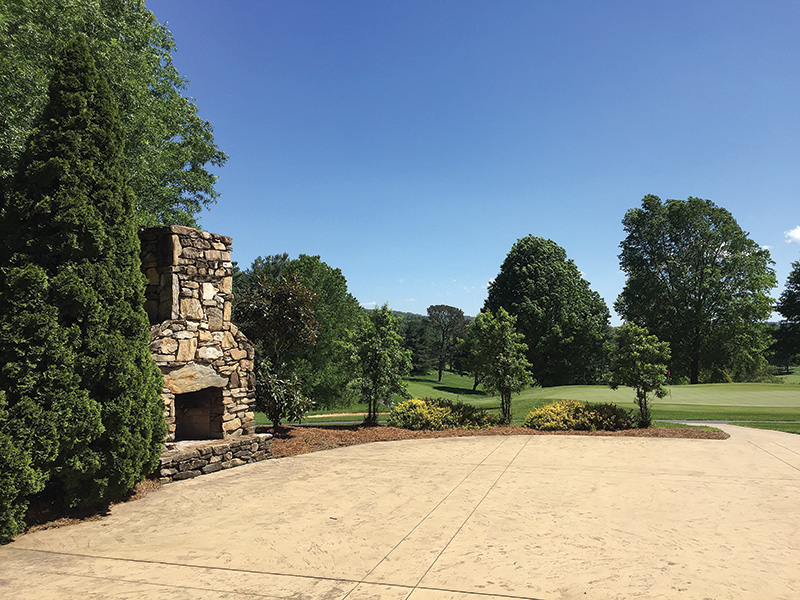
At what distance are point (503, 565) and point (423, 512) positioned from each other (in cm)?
179

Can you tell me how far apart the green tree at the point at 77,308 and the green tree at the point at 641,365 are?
12138 mm

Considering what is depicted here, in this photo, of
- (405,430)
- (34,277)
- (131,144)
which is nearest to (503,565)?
(34,277)

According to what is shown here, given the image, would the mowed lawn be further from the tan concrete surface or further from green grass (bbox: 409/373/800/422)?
the tan concrete surface

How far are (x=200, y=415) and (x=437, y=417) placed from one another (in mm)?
7248

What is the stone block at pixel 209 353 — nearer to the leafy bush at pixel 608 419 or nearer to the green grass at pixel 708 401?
the leafy bush at pixel 608 419

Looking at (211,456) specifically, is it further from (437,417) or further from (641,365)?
(641,365)

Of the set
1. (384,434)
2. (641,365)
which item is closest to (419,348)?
→ (641,365)

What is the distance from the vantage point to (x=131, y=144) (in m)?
13.6

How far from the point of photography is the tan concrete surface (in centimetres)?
403

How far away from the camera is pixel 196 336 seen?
841 cm

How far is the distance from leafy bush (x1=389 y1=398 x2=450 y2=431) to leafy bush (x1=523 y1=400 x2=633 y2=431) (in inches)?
101

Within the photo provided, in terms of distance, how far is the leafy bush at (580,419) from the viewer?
1345 centimetres

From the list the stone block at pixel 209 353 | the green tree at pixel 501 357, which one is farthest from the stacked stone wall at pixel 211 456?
the green tree at pixel 501 357

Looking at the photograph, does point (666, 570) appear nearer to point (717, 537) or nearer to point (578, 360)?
point (717, 537)
